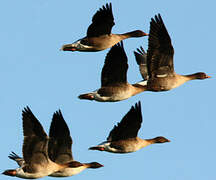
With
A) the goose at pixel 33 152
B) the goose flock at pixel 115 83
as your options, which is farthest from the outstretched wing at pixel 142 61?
the goose at pixel 33 152

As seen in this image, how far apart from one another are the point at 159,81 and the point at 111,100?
1694mm

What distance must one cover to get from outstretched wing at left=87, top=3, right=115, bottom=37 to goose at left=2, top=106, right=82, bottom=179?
12.9ft

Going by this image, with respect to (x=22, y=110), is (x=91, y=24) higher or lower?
higher

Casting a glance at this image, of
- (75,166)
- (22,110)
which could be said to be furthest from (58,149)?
(22,110)

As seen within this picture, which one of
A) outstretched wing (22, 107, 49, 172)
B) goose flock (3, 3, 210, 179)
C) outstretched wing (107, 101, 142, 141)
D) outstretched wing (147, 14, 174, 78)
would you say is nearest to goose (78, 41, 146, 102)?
goose flock (3, 3, 210, 179)

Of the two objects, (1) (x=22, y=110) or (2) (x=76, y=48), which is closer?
(1) (x=22, y=110)

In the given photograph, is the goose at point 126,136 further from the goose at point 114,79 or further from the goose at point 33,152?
the goose at point 33,152

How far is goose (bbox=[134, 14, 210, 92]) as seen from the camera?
2431 cm

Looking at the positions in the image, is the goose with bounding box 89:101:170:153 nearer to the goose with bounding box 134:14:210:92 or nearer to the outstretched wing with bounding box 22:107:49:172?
the goose with bounding box 134:14:210:92

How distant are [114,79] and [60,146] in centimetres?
261

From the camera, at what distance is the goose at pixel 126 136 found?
2423 cm

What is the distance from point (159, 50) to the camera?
24.4 metres

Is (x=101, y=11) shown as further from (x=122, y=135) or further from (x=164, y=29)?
(x=122, y=135)

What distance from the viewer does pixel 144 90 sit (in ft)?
81.1
